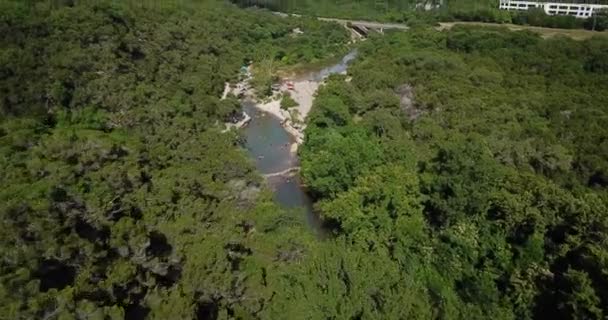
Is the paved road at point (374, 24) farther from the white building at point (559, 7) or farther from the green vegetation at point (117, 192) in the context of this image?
the green vegetation at point (117, 192)

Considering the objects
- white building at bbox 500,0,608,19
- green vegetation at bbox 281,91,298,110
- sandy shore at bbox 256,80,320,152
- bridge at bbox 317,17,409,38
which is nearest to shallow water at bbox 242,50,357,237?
sandy shore at bbox 256,80,320,152

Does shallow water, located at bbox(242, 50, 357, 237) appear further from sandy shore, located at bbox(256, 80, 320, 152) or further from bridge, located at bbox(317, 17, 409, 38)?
bridge, located at bbox(317, 17, 409, 38)

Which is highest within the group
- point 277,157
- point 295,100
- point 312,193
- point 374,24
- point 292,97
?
point 374,24

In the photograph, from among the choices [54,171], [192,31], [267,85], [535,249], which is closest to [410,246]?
[535,249]

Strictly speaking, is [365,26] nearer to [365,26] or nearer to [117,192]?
Result: [365,26]

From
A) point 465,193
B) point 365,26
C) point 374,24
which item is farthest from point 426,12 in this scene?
point 465,193

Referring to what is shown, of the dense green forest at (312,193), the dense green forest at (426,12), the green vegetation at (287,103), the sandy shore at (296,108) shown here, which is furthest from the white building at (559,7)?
the green vegetation at (287,103)

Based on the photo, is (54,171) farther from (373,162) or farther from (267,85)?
(267,85)
